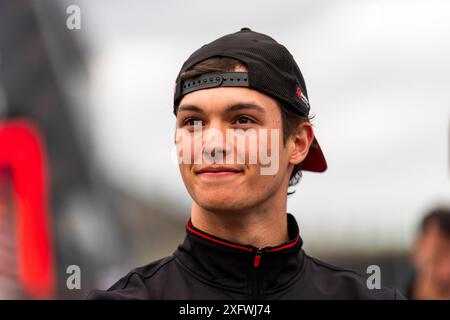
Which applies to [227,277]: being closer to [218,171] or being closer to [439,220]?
[218,171]

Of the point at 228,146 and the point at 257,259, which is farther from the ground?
the point at 228,146

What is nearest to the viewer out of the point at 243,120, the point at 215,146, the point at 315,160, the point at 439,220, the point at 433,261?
the point at 215,146

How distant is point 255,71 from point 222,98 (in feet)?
0.81

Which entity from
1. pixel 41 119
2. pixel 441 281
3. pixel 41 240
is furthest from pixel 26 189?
pixel 441 281

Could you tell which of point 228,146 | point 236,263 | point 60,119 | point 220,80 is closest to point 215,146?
point 228,146

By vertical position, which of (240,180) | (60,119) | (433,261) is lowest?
(433,261)

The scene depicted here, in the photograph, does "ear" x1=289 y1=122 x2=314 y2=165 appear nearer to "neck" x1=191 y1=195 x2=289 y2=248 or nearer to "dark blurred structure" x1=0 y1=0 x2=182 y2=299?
"neck" x1=191 y1=195 x2=289 y2=248

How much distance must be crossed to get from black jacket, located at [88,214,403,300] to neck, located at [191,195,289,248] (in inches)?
1.8

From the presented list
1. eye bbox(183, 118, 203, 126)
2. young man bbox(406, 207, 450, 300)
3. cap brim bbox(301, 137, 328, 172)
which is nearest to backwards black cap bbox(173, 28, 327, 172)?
eye bbox(183, 118, 203, 126)

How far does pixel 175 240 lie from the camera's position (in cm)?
2867

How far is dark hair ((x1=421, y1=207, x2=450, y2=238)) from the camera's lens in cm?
802

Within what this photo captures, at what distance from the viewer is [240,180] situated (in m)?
3.70

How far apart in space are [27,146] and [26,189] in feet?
4.86
